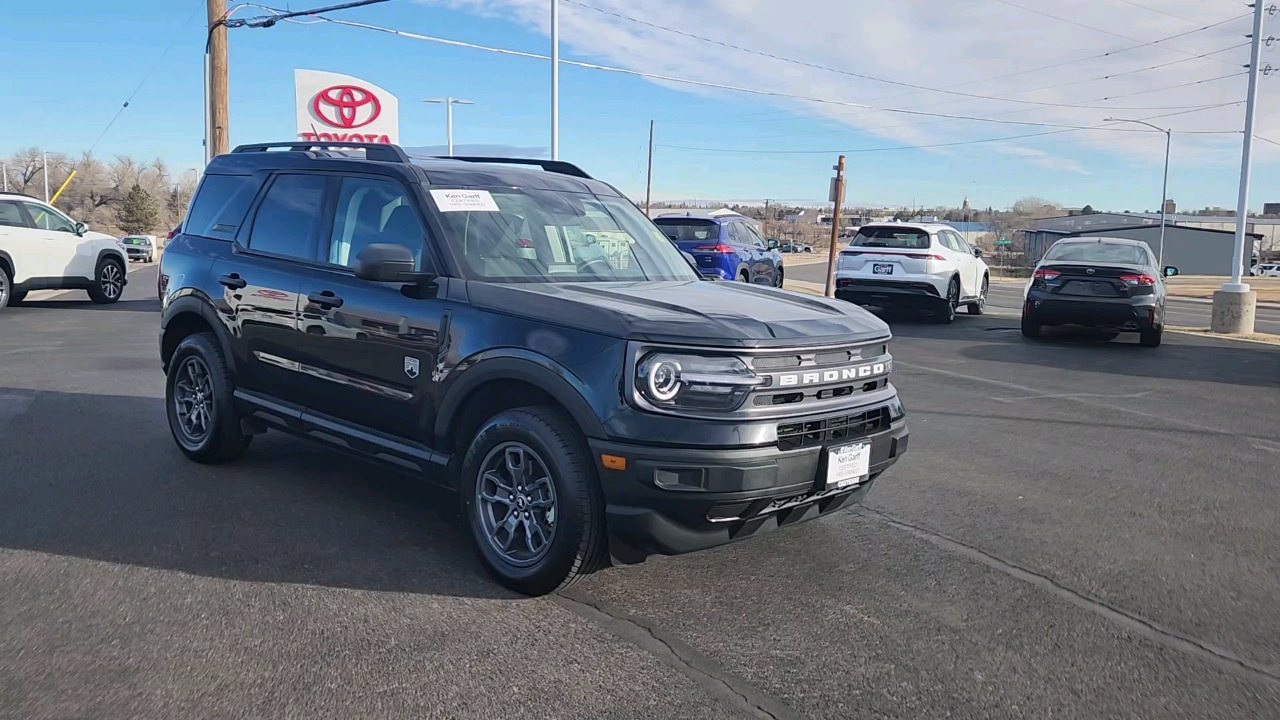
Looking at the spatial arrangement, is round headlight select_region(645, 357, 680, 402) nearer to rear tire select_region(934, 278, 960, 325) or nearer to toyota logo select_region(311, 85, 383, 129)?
rear tire select_region(934, 278, 960, 325)

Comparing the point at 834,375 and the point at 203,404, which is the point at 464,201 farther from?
the point at 203,404

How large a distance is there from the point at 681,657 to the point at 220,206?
4456 millimetres

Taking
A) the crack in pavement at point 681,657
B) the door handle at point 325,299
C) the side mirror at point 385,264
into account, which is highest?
the side mirror at point 385,264

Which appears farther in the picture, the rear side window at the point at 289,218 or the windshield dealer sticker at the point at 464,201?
the rear side window at the point at 289,218

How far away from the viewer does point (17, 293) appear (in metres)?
17.2

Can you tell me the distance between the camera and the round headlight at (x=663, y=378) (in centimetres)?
A: 385

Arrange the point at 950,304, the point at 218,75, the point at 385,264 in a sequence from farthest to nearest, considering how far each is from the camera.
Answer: the point at 218,75 < the point at 950,304 < the point at 385,264

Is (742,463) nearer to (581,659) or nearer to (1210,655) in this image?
(581,659)

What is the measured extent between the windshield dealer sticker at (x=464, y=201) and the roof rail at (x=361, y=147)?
0.41 m

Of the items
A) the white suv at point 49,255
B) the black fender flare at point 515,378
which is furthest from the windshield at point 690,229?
the black fender flare at point 515,378

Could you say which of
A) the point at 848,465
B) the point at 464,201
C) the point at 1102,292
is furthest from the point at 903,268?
the point at 848,465

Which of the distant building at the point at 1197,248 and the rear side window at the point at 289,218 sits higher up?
the distant building at the point at 1197,248

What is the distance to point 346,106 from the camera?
24.4 meters

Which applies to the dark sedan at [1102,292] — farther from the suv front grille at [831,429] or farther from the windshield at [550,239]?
the suv front grille at [831,429]
